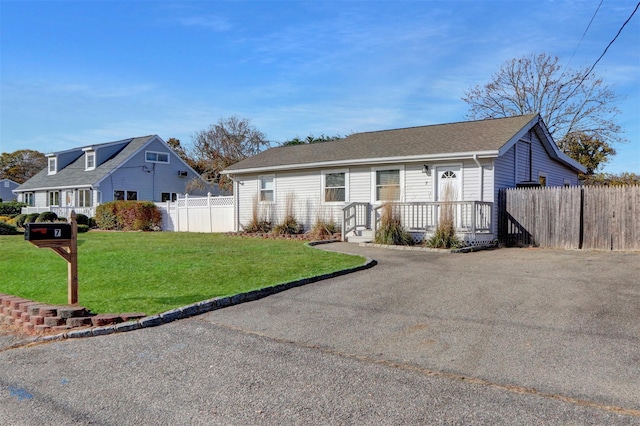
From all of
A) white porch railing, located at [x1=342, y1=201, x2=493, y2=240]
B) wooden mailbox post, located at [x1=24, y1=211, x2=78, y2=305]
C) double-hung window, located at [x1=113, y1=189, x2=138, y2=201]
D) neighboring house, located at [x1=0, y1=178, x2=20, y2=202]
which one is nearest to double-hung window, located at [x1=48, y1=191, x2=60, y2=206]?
double-hung window, located at [x1=113, y1=189, x2=138, y2=201]

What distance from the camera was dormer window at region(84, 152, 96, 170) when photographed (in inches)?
1299

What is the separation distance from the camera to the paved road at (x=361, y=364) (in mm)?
3588

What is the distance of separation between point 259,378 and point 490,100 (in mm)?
33991

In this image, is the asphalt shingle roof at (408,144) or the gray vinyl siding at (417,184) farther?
the gray vinyl siding at (417,184)

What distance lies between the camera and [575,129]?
3250 centimetres

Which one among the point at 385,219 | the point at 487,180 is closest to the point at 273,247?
the point at 385,219

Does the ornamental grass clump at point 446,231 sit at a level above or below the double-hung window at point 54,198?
below

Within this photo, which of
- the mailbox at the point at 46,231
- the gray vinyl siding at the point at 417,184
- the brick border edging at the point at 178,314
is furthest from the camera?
the gray vinyl siding at the point at 417,184

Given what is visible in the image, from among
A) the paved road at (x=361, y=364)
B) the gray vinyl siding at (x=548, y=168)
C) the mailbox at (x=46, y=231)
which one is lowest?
the paved road at (x=361, y=364)

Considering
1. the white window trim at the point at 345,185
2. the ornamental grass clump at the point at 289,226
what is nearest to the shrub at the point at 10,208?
the ornamental grass clump at the point at 289,226

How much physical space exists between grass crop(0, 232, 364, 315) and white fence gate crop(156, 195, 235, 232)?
7.81 metres

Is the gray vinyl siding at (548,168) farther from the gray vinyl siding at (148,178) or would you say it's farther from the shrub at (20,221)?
the shrub at (20,221)

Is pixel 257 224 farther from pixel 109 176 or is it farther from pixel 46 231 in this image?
pixel 109 176

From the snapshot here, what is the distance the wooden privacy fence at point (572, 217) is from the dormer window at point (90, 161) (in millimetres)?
27714
